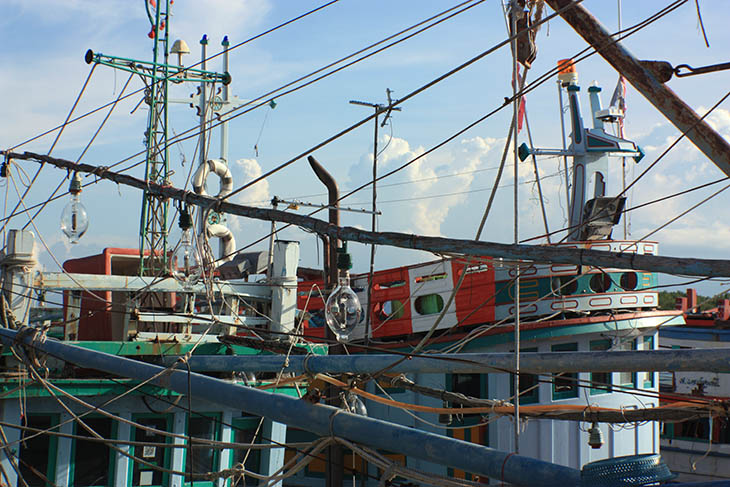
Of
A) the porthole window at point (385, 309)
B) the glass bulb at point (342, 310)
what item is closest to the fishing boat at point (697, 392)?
the porthole window at point (385, 309)

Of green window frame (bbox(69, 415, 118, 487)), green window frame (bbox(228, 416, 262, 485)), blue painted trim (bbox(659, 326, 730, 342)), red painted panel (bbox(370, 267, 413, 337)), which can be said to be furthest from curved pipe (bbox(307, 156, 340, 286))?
blue painted trim (bbox(659, 326, 730, 342))

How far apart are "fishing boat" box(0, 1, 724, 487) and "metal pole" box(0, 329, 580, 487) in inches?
0.5

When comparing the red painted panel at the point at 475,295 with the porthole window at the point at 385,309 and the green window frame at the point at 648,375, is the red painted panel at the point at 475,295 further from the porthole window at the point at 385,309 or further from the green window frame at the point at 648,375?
the green window frame at the point at 648,375

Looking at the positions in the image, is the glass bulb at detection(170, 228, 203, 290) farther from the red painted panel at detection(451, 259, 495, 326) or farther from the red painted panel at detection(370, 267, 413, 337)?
the red painted panel at detection(370, 267, 413, 337)

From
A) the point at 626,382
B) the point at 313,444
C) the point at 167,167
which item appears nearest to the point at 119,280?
the point at 167,167

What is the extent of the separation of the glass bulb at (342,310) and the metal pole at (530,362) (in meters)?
0.63

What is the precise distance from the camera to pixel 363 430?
5426mm

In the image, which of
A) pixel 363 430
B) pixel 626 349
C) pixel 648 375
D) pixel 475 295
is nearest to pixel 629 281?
pixel 626 349

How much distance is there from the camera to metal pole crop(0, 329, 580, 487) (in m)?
4.58

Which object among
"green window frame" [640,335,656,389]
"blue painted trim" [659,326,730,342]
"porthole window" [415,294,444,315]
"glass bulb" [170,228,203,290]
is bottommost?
"green window frame" [640,335,656,389]

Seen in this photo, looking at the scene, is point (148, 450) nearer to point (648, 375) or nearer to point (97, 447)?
point (97, 447)

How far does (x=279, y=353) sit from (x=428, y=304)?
611cm

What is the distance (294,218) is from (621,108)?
37.4 ft

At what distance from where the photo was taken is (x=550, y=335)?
46.3ft
